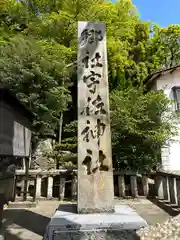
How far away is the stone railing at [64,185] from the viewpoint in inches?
310

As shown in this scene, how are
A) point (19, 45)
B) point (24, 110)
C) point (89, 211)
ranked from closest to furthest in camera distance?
1. point (24, 110)
2. point (89, 211)
3. point (19, 45)

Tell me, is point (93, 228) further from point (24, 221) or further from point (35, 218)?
point (35, 218)

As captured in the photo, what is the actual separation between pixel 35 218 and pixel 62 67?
702 cm

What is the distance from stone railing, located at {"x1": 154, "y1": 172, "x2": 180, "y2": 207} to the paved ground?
0.55 meters

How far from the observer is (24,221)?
209 inches

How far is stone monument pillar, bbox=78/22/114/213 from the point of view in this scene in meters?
3.54

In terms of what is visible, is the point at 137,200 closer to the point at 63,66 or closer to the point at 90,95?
the point at 90,95

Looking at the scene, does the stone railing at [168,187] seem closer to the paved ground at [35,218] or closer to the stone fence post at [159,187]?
the stone fence post at [159,187]

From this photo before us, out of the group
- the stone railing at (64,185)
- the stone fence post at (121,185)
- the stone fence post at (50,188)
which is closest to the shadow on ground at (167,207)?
the stone railing at (64,185)

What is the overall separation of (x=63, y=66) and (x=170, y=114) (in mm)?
5877

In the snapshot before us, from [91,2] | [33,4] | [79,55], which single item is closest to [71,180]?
[79,55]

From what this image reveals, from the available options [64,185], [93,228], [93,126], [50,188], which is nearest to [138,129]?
[64,185]

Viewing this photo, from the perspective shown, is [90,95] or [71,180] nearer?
[90,95]

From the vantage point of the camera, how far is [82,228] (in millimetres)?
2865
